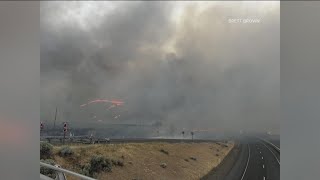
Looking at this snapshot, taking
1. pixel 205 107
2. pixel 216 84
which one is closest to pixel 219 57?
pixel 216 84

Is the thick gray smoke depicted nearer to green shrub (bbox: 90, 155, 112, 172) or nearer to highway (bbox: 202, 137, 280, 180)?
highway (bbox: 202, 137, 280, 180)

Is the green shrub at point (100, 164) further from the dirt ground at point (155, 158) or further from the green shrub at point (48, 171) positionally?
the green shrub at point (48, 171)

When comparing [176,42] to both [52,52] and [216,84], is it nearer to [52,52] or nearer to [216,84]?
[216,84]

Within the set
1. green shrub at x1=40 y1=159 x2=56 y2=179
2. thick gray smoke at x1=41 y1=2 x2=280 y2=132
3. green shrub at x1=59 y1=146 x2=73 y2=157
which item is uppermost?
thick gray smoke at x1=41 y1=2 x2=280 y2=132

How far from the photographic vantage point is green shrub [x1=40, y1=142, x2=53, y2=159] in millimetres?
2807

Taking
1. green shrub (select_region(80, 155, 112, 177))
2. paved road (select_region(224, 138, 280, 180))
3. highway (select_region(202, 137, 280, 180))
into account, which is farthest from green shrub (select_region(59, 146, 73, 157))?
paved road (select_region(224, 138, 280, 180))

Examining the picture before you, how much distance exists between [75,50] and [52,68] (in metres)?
0.22

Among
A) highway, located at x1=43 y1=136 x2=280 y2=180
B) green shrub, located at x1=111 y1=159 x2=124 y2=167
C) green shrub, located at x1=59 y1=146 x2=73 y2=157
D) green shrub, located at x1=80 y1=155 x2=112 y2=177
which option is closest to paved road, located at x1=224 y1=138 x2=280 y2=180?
highway, located at x1=43 y1=136 x2=280 y2=180

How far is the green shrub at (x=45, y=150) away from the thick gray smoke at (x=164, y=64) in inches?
7.8

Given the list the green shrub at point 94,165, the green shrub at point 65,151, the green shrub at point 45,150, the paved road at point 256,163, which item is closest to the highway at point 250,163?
the paved road at point 256,163

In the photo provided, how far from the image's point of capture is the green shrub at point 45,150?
9.21 ft

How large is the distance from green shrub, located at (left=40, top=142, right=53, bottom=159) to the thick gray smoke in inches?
7.8

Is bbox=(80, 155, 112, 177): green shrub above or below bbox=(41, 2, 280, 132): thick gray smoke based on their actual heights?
below

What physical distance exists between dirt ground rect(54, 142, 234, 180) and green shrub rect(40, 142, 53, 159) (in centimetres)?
5
